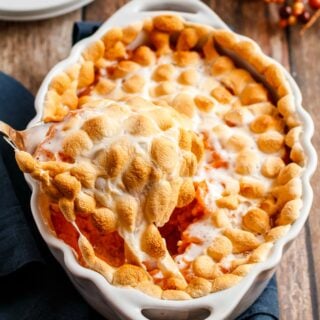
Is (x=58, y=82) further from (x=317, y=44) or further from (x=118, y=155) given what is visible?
(x=317, y=44)

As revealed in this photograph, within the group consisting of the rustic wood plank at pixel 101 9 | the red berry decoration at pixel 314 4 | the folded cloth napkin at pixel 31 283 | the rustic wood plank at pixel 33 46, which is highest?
the red berry decoration at pixel 314 4

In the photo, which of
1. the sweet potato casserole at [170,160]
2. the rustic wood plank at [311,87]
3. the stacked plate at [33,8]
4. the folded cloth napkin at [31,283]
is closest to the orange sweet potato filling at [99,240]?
the sweet potato casserole at [170,160]

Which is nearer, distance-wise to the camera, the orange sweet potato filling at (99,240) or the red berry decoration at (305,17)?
the orange sweet potato filling at (99,240)

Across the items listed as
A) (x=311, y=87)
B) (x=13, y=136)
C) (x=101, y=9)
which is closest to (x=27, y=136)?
(x=13, y=136)

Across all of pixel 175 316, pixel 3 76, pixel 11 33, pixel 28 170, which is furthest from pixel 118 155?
pixel 11 33

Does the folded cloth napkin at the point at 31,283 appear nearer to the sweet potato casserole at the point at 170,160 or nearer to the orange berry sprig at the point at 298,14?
the sweet potato casserole at the point at 170,160

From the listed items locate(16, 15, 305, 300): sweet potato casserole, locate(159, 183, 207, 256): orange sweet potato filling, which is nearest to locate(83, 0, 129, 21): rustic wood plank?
locate(16, 15, 305, 300): sweet potato casserole
